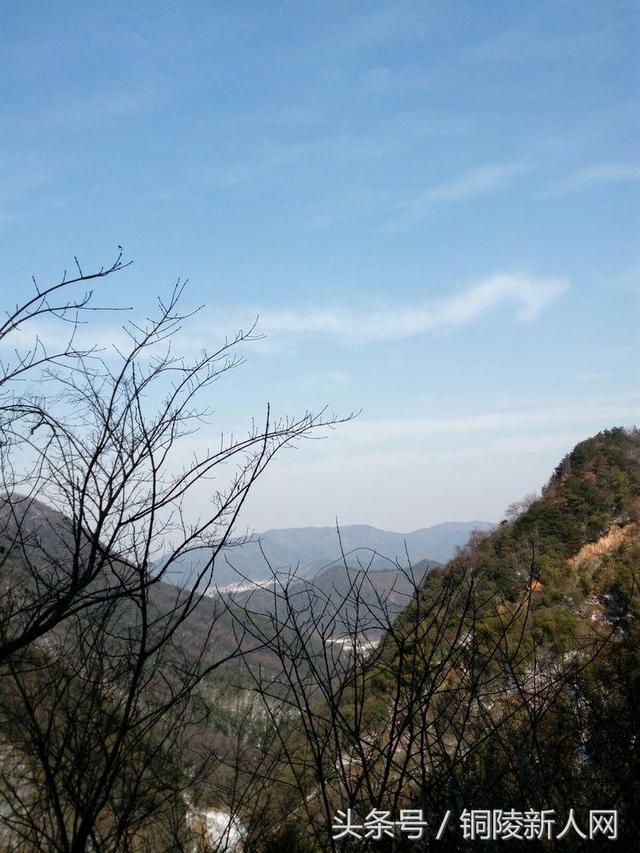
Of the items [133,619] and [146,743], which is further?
[133,619]

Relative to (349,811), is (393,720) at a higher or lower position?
higher

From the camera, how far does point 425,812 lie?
2994 millimetres

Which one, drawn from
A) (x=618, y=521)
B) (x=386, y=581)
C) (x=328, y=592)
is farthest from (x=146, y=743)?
(x=618, y=521)

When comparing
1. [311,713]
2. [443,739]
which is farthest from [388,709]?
[311,713]

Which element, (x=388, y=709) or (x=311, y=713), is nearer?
(x=311, y=713)

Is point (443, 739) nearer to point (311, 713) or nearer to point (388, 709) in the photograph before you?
point (388, 709)

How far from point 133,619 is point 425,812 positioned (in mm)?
1695

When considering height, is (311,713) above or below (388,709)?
above

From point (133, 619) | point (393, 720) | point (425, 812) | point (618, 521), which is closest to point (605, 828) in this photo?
point (425, 812)

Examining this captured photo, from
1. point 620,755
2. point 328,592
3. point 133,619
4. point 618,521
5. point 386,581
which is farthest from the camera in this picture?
point 618,521

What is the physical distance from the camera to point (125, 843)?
3.12 metres

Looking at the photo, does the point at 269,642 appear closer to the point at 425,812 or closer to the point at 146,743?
the point at 146,743

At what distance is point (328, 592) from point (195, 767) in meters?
2.20

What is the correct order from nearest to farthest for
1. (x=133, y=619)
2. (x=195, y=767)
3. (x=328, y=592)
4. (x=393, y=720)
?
(x=393, y=720), (x=133, y=619), (x=328, y=592), (x=195, y=767)
